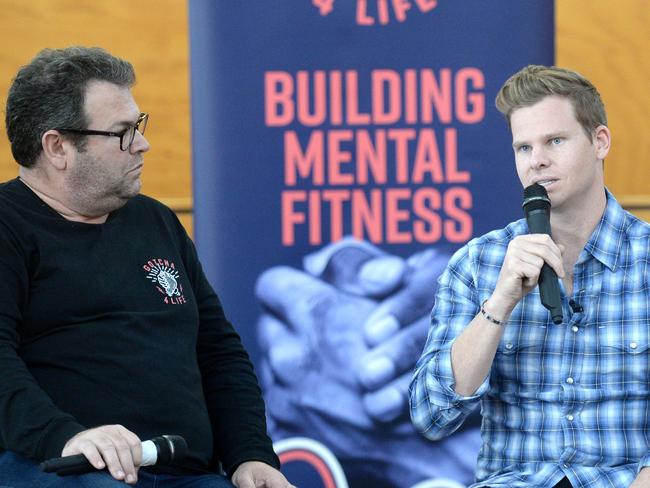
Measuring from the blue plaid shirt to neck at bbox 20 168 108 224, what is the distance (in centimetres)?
70

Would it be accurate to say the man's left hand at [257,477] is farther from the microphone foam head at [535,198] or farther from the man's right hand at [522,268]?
the microphone foam head at [535,198]

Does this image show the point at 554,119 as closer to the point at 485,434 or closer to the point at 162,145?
the point at 485,434

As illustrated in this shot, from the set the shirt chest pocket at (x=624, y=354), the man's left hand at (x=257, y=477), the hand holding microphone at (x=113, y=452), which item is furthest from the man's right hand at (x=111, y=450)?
the shirt chest pocket at (x=624, y=354)

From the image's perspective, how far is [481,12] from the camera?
108 inches

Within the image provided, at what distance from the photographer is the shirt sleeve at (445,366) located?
1909 mm

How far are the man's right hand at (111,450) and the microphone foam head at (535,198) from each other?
775 mm

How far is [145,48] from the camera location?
3.64 m

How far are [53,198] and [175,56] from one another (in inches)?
68.4

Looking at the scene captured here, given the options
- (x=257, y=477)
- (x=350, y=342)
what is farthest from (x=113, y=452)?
(x=350, y=342)

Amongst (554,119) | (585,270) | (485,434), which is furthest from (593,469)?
(554,119)

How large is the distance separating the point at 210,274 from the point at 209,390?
0.68 metres

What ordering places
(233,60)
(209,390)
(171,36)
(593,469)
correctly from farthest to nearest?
1. (171,36)
2. (233,60)
3. (209,390)
4. (593,469)

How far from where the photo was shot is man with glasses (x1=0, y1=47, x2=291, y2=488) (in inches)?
72.5

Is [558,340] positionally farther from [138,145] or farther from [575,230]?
[138,145]
